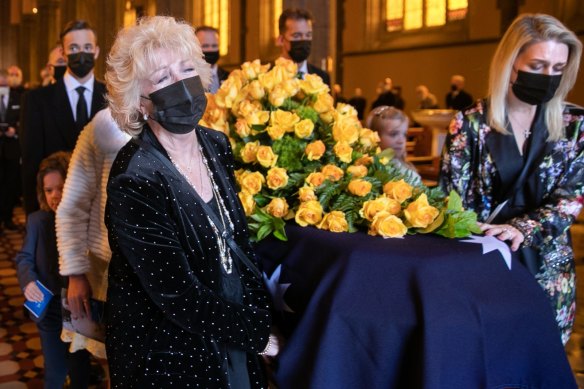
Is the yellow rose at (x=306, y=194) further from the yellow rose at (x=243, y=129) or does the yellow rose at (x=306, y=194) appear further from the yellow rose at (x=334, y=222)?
the yellow rose at (x=243, y=129)

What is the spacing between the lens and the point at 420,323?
1.54 metres

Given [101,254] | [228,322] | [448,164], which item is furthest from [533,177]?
[101,254]

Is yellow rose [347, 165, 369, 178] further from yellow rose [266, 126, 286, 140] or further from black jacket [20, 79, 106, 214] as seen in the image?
black jacket [20, 79, 106, 214]

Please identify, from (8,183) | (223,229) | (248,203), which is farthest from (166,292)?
(8,183)

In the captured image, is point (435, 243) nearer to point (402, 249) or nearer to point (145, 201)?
point (402, 249)

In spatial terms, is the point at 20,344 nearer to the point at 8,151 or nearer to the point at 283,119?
the point at 283,119

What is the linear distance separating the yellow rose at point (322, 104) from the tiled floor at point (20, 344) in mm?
2194

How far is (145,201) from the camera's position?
1592 millimetres

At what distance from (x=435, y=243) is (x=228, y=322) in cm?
55

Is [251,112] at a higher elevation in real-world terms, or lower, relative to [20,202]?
higher

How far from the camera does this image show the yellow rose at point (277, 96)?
2070 mm

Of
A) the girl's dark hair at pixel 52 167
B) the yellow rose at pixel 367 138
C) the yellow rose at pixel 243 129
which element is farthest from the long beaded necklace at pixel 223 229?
the girl's dark hair at pixel 52 167

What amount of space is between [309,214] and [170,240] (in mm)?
424

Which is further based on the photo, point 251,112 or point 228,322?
point 251,112
